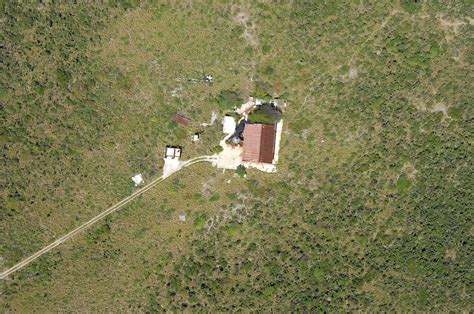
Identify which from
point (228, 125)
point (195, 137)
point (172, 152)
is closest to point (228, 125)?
point (228, 125)

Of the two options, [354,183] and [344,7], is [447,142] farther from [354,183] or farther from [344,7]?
[344,7]

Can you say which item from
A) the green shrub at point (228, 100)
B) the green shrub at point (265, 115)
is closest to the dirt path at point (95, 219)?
the green shrub at point (228, 100)

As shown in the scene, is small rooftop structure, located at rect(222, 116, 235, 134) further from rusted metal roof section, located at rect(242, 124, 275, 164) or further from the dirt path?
the dirt path

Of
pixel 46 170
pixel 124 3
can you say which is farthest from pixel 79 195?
pixel 124 3

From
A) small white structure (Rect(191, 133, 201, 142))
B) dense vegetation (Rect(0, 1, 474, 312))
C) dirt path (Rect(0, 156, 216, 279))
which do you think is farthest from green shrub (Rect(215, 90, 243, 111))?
dirt path (Rect(0, 156, 216, 279))

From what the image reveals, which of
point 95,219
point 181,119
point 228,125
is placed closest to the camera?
point 95,219

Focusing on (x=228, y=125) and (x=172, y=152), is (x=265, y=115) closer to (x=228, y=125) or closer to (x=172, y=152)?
(x=228, y=125)
